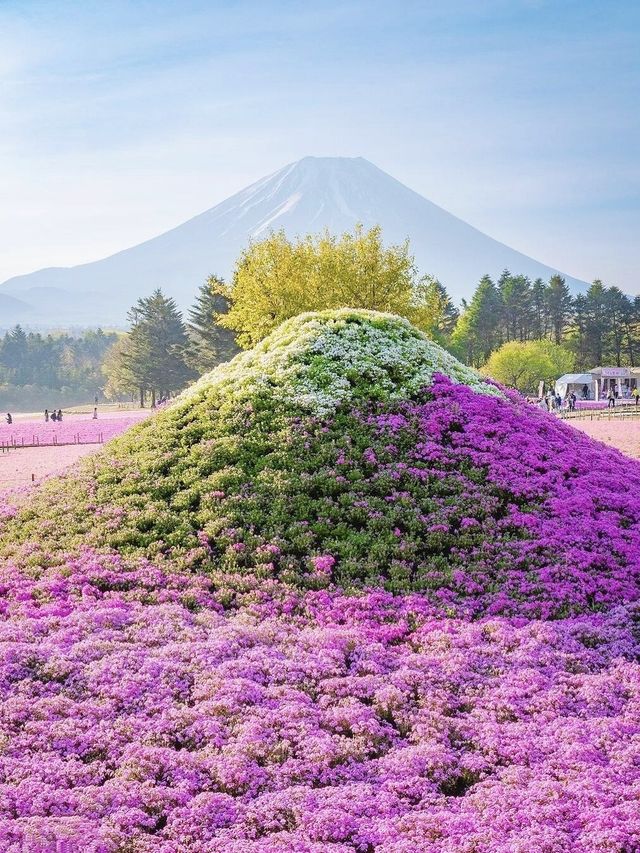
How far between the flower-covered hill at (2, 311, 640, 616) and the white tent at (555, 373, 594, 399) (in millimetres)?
55083

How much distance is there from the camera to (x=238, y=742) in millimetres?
7215

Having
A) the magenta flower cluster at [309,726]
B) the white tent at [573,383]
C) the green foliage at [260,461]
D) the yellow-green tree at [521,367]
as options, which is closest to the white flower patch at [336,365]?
the green foliage at [260,461]

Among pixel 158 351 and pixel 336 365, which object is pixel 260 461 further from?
pixel 158 351

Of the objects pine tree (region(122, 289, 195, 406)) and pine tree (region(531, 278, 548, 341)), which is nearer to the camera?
pine tree (region(122, 289, 195, 406))

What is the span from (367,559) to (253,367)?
25.9 ft

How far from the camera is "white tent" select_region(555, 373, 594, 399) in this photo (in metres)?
71.1

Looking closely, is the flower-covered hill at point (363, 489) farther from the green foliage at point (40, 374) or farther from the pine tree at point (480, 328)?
the green foliage at point (40, 374)

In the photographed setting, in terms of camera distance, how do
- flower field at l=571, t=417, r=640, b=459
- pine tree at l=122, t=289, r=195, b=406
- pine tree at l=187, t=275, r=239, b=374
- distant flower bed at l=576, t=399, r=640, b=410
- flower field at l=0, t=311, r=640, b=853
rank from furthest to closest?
pine tree at l=122, t=289, r=195, b=406
pine tree at l=187, t=275, r=239, b=374
distant flower bed at l=576, t=399, r=640, b=410
flower field at l=571, t=417, r=640, b=459
flower field at l=0, t=311, r=640, b=853

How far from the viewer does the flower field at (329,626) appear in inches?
250

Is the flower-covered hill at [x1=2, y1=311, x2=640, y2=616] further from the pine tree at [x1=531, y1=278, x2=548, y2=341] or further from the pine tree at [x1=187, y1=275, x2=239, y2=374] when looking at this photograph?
the pine tree at [x1=531, y1=278, x2=548, y2=341]

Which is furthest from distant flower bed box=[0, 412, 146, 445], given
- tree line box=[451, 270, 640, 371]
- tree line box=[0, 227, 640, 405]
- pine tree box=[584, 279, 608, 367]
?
pine tree box=[584, 279, 608, 367]

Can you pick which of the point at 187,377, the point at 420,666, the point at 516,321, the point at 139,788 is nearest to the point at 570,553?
the point at 420,666

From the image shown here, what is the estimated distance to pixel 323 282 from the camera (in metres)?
38.8

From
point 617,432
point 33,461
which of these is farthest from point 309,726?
point 617,432
